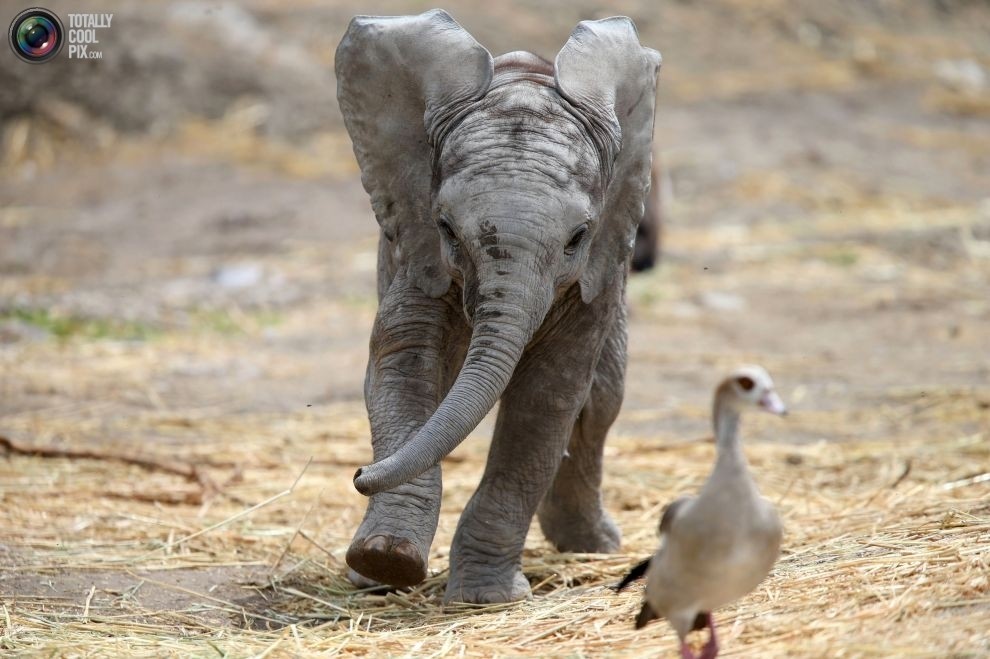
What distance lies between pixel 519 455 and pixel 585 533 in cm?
109

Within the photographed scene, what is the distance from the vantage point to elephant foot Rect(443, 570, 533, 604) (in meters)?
5.41

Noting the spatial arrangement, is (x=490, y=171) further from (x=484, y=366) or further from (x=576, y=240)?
(x=484, y=366)

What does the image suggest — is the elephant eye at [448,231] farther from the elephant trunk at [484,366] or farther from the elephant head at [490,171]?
the elephant trunk at [484,366]

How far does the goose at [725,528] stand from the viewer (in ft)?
12.0

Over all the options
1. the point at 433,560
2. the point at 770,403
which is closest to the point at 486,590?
the point at 433,560

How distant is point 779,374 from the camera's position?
34.6 ft

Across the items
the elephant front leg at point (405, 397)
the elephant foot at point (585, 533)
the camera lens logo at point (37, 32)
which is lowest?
the camera lens logo at point (37, 32)

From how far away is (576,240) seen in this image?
5.06 m

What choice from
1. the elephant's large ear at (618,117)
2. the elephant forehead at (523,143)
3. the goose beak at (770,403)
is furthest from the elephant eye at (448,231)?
the goose beak at (770,403)

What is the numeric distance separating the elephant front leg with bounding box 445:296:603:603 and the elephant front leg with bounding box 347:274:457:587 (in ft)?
0.88

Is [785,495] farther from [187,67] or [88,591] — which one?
[187,67]

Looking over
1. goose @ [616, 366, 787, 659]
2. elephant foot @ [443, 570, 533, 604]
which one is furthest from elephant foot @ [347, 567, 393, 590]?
goose @ [616, 366, 787, 659]

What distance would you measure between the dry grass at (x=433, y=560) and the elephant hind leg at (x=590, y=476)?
6.0 inches

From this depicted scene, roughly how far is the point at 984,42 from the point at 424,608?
2233 cm
